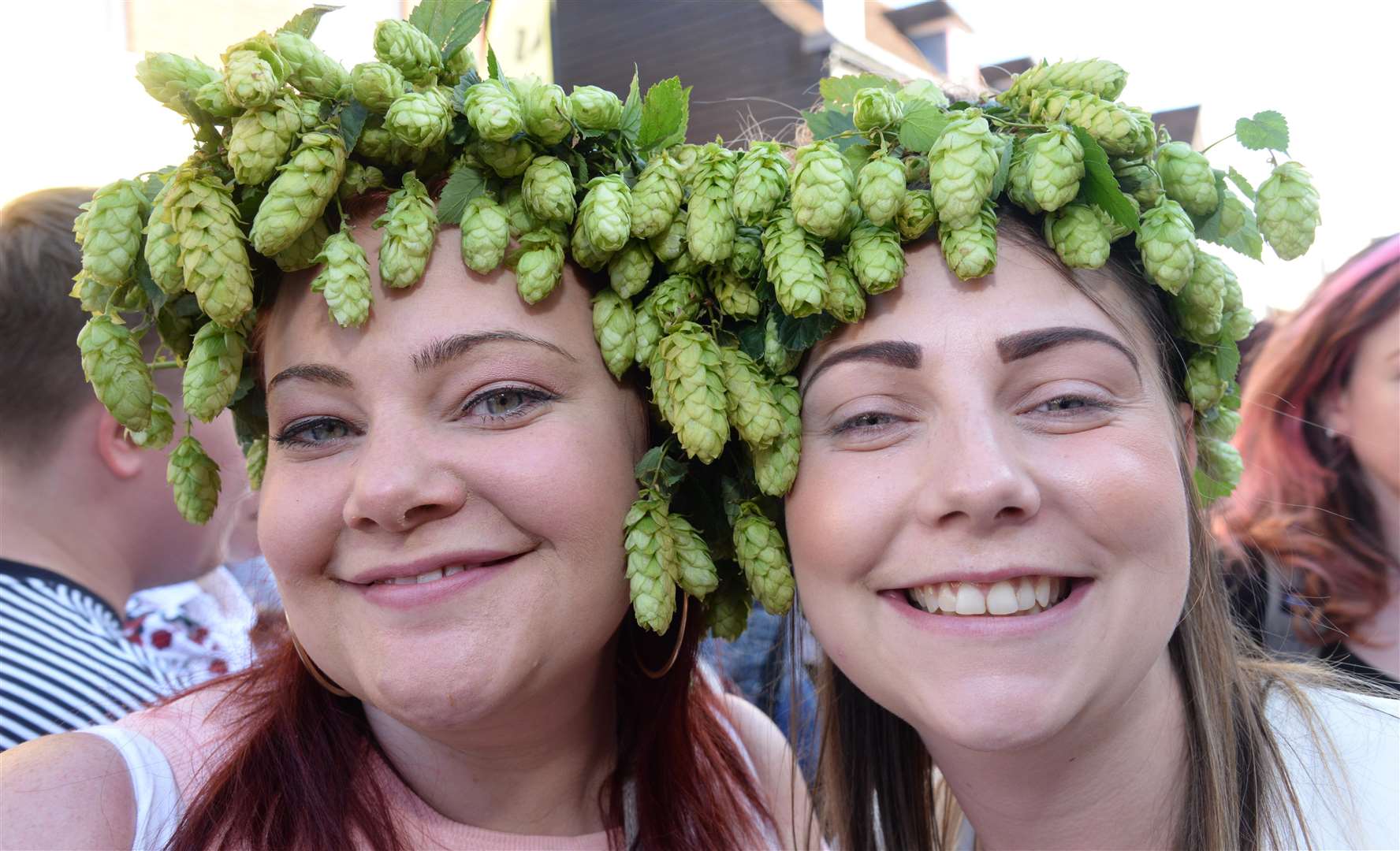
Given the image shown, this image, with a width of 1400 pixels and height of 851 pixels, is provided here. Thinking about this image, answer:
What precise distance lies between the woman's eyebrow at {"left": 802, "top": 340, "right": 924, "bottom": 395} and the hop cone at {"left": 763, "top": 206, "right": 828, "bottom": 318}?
0.11 meters

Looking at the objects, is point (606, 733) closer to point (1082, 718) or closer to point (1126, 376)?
point (1082, 718)

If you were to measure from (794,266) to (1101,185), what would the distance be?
1.96 feet

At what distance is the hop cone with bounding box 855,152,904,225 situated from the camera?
199 centimetres

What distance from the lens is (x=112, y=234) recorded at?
6.68 feet

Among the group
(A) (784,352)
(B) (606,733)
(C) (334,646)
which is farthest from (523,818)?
(A) (784,352)

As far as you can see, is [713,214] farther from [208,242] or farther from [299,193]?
[208,242]

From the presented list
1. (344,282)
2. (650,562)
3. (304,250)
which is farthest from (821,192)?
(304,250)

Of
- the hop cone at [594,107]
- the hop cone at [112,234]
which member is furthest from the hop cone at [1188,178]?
the hop cone at [112,234]

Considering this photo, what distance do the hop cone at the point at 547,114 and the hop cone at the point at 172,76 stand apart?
22.4 inches

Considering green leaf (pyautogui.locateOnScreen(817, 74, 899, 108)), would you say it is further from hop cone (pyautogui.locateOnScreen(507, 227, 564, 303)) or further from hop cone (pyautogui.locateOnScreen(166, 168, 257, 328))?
hop cone (pyautogui.locateOnScreen(166, 168, 257, 328))

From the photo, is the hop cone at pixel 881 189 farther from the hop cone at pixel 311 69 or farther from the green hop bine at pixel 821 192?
the hop cone at pixel 311 69

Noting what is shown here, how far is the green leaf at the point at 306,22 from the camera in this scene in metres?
2.07

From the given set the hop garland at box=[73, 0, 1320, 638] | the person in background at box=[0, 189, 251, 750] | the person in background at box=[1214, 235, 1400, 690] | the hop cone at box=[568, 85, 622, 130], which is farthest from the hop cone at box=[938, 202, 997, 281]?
the person in background at box=[0, 189, 251, 750]

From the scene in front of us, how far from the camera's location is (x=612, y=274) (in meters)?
2.17
